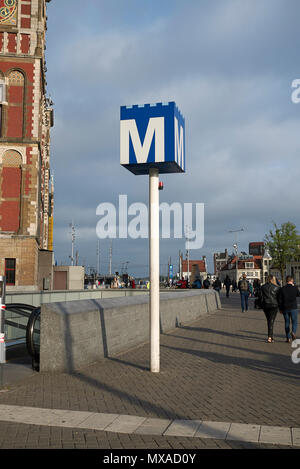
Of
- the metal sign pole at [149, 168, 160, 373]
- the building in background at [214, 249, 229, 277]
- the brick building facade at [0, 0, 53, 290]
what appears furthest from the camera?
the building in background at [214, 249, 229, 277]

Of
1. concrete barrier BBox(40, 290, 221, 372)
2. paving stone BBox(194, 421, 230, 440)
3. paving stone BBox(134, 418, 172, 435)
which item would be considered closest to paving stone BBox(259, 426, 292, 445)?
paving stone BBox(194, 421, 230, 440)

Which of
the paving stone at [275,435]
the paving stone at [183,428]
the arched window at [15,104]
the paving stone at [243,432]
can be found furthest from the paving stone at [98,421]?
the arched window at [15,104]

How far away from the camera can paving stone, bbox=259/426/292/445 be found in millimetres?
4312

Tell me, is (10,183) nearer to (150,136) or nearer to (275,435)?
(150,136)

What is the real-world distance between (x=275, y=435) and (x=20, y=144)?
39.5 meters

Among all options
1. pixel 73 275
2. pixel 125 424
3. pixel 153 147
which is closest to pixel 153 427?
pixel 125 424

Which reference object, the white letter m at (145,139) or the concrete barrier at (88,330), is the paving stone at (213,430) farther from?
the white letter m at (145,139)

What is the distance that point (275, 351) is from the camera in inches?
409

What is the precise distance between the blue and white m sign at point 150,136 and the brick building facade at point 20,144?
33000 millimetres

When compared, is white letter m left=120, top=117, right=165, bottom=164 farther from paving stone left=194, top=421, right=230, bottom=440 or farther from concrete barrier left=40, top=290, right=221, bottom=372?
paving stone left=194, top=421, right=230, bottom=440

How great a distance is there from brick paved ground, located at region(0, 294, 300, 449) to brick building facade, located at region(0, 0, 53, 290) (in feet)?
103

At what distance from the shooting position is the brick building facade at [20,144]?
1553 inches

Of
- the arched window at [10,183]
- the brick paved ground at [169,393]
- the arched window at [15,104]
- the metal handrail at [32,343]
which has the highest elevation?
the arched window at [15,104]
